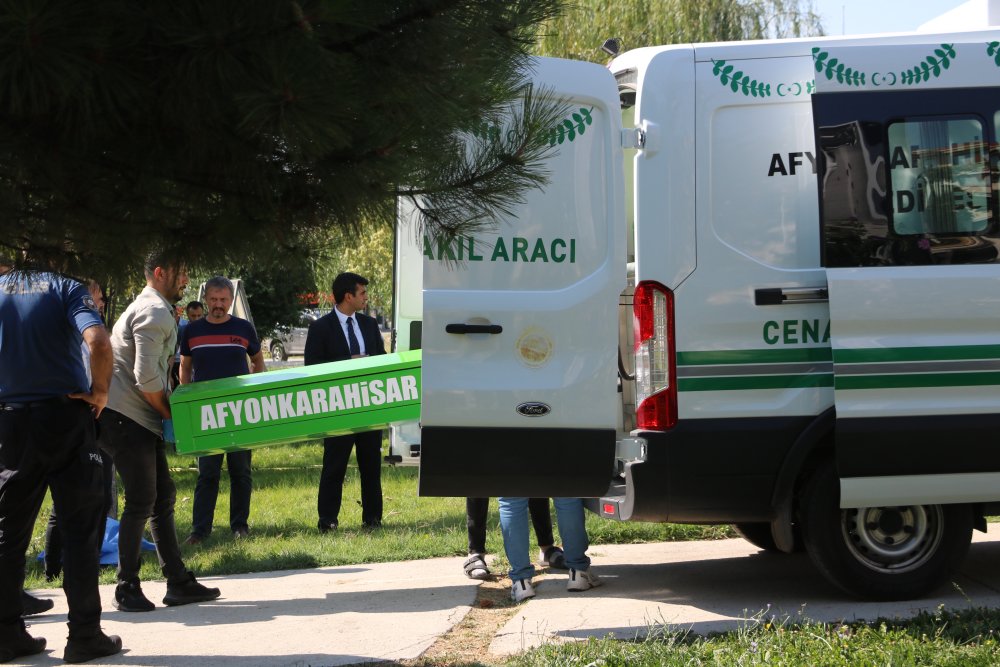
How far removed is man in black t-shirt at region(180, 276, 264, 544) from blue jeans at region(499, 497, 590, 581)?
3.07m

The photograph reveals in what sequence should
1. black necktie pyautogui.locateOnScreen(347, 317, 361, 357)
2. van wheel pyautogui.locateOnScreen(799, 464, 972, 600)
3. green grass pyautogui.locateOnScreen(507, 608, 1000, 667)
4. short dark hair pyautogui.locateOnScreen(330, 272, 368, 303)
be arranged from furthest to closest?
black necktie pyautogui.locateOnScreen(347, 317, 361, 357), short dark hair pyautogui.locateOnScreen(330, 272, 368, 303), van wheel pyautogui.locateOnScreen(799, 464, 972, 600), green grass pyautogui.locateOnScreen(507, 608, 1000, 667)

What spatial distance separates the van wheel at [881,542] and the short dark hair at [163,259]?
3.65 m

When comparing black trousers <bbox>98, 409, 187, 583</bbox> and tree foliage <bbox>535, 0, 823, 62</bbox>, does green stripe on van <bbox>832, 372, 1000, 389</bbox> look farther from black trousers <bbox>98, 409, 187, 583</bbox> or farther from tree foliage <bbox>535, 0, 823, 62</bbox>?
tree foliage <bbox>535, 0, 823, 62</bbox>

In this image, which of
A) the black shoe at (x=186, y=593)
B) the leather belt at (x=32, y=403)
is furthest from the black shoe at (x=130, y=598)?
the leather belt at (x=32, y=403)

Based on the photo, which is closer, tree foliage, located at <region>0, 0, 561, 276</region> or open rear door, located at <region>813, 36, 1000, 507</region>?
tree foliage, located at <region>0, 0, 561, 276</region>

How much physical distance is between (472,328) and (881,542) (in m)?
2.47

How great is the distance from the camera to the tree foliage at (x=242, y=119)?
249 cm

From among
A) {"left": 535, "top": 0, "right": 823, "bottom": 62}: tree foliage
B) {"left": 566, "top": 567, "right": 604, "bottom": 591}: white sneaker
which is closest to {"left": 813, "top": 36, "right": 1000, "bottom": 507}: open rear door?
{"left": 566, "top": 567, "right": 604, "bottom": 591}: white sneaker

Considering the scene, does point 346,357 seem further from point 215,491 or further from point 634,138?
point 634,138

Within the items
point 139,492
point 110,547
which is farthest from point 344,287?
point 139,492

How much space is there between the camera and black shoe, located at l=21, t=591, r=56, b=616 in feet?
20.5

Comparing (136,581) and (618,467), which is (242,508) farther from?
(618,467)

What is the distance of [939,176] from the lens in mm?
5648

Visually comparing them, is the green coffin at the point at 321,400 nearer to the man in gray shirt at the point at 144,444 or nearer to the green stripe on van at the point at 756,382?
the man in gray shirt at the point at 144,444
